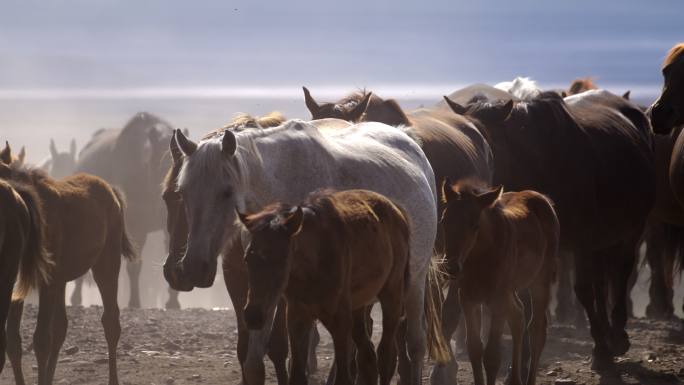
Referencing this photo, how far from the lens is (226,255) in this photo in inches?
271

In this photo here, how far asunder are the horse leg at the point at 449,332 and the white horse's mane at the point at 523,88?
235 centimetres

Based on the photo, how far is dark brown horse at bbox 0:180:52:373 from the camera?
280 inches

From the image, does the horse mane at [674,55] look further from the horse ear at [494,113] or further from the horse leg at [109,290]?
the horse leg at [109,290]

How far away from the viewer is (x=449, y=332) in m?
8.81

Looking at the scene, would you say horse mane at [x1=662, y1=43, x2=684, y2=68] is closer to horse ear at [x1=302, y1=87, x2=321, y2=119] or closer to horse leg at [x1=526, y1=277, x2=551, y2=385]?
horse leg at [x1=526, y1=277, x2=551, y2=385]

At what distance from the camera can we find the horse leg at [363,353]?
652cm

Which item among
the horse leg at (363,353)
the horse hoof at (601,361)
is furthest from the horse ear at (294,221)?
the horse hoof at (601,361)

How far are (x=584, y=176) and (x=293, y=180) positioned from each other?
3953 millimetres

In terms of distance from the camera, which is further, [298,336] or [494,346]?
[494,346]

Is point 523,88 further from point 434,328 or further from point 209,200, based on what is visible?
point 209,200

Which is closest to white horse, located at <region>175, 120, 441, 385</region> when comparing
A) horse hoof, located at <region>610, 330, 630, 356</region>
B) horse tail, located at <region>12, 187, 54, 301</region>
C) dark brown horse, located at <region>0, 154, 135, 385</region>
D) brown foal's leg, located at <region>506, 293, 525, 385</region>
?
brown foal's leg, located at <region>506, 293, 525, 385</region>

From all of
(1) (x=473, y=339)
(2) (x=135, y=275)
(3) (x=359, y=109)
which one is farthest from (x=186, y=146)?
(2) (x=135, y=275)

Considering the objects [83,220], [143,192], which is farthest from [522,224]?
[143,192]

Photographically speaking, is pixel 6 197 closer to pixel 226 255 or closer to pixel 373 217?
pixel 226 255
